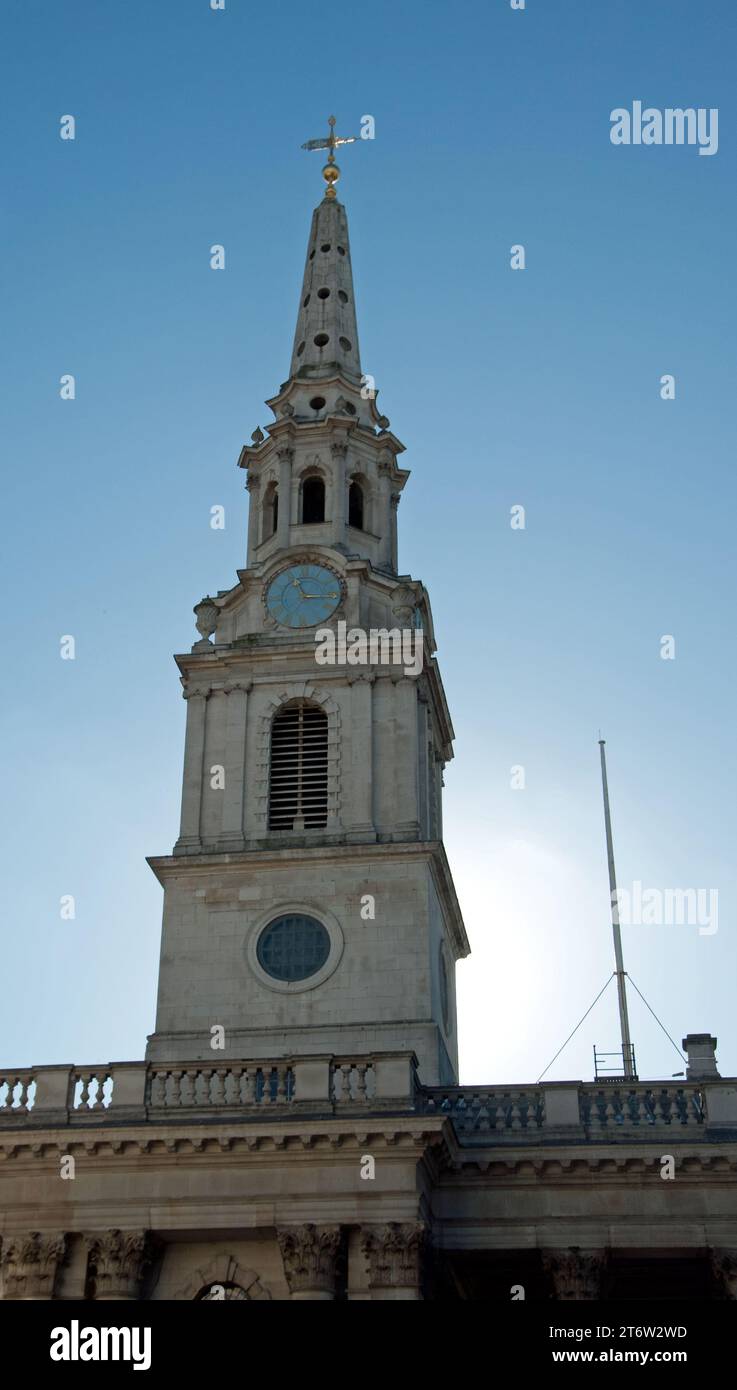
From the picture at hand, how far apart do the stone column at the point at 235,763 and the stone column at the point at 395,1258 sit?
1208 centimetres

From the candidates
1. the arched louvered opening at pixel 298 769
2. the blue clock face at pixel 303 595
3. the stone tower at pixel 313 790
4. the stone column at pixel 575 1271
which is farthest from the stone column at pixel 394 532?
the stone column at pixel 575 1271

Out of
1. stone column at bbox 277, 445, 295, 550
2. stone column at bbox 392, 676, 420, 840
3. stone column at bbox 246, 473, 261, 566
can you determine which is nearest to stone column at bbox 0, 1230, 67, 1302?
stone column at bbox 392, 676, 420, 840

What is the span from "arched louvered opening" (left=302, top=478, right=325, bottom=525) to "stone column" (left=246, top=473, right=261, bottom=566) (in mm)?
1341

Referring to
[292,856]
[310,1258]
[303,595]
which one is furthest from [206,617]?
[310,1258]

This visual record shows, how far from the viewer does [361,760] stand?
4025 centimetres

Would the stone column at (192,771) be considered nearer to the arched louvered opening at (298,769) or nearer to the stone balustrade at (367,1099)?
the arched louvered opening at (298,769)

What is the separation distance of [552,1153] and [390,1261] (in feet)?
13.0

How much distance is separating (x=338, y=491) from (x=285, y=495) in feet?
4.72

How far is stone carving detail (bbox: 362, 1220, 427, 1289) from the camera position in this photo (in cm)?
2895

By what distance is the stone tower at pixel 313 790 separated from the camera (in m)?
37.2

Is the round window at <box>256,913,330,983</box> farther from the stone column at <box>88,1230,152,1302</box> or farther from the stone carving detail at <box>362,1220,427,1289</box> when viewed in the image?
the stone carving detail at <box>362,1220,427,1289</box>
